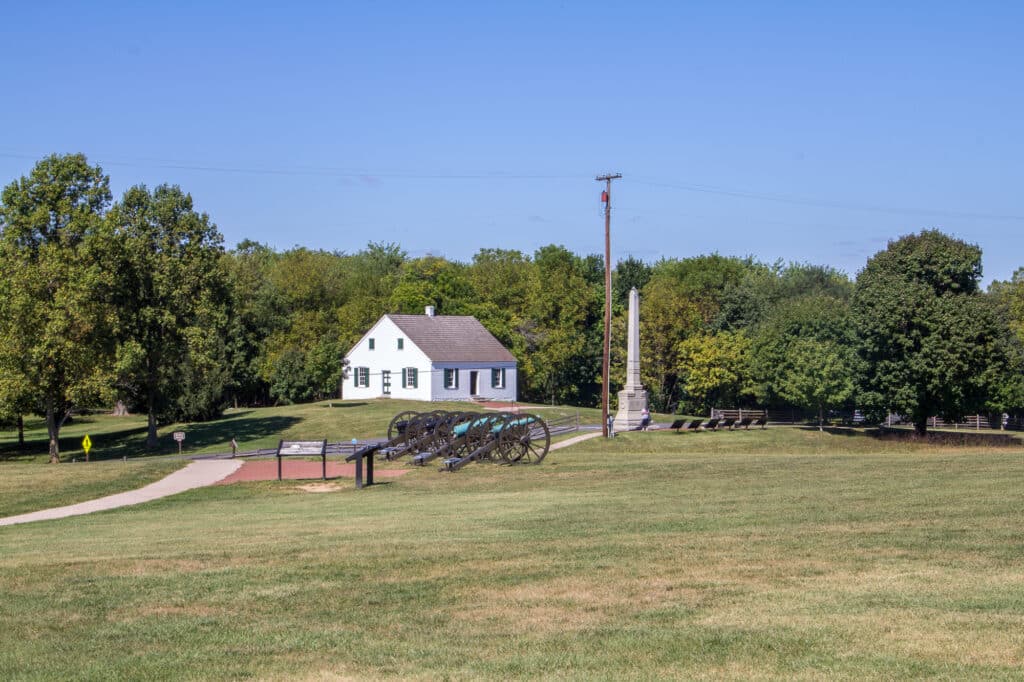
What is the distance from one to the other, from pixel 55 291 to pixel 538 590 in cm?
4336

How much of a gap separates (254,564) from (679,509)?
8.34 meters

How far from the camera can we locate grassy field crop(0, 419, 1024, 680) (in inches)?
350

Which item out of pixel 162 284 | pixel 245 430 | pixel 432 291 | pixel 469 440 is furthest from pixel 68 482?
pixel 432 291

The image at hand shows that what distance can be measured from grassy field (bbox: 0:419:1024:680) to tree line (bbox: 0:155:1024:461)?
99.6 feet

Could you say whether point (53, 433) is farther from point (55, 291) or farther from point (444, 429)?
point (444, 429)

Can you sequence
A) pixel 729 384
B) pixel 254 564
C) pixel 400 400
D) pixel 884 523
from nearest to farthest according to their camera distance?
pixel 254 564 → pixel 884 523 → pixel 400 400 → pixel 729 384

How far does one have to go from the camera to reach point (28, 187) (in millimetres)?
52062

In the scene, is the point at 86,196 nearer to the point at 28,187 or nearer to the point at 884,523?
the point at 28,187

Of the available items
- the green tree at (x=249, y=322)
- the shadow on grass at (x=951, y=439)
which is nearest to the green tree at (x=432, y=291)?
the green tree at (x=249, y=322)

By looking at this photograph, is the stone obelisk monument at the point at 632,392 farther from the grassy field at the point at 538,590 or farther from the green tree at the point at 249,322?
the grassy field at the point at 538,590

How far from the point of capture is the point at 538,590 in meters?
→ 11.6

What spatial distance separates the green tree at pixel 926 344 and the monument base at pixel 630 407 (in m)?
12.8

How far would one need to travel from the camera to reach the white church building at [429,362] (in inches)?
2857

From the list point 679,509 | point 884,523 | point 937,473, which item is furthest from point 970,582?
point 937,473
